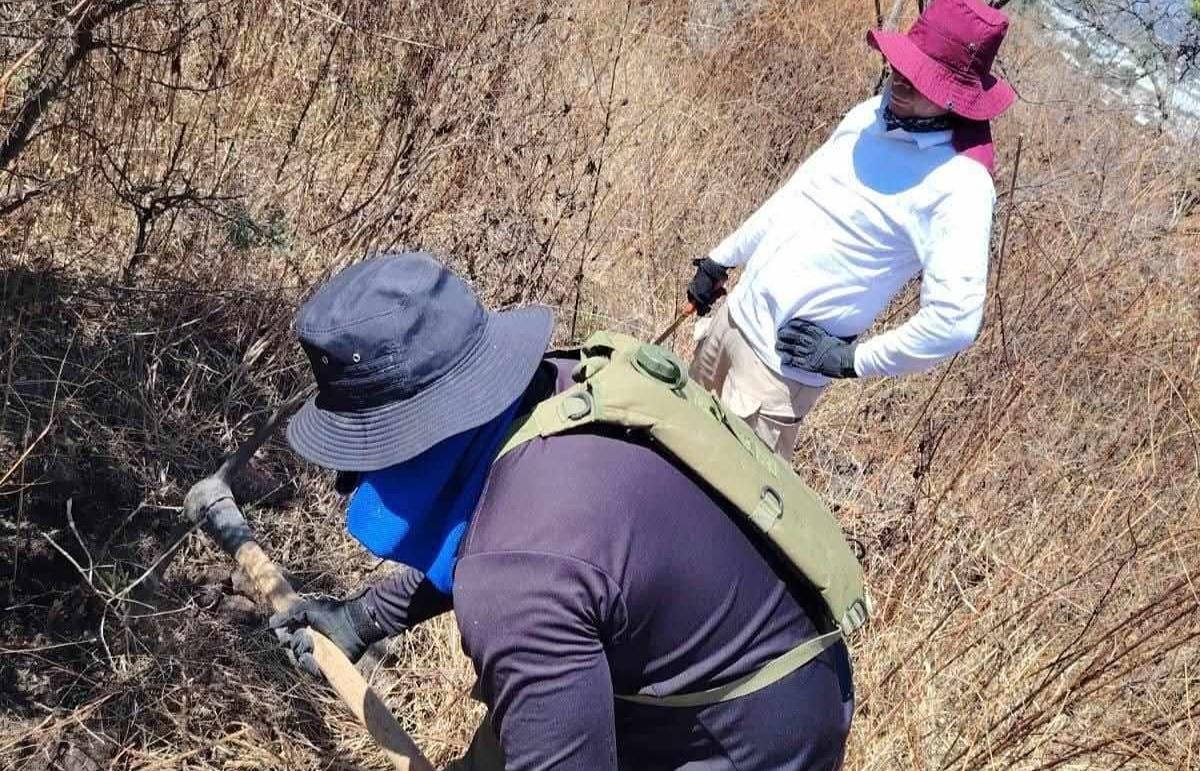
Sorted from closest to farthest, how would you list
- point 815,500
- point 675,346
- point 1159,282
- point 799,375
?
1. point 815,500
2. point 799,375
3. point 675,346
4. point 1159,282

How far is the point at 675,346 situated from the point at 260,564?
8.18 feet

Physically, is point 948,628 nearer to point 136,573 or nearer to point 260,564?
point 260,564

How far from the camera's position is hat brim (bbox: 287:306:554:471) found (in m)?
1.19

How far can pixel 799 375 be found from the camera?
2.54 metres

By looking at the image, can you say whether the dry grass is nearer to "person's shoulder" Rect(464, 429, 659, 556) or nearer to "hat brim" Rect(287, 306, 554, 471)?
"hat brim" Rect(287, 306, 554, 471)

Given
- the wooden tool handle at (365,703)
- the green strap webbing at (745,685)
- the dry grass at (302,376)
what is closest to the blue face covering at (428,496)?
the green strap webbing at (745,685)

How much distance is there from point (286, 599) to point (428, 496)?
747 mm

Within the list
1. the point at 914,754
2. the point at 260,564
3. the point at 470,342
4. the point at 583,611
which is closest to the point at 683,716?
the point at 583,611

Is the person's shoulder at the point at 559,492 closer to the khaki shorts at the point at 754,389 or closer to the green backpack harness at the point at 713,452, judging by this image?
the green backpack harness at the point at 713,452

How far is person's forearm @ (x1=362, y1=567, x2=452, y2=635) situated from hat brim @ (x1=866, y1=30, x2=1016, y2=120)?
1.59m

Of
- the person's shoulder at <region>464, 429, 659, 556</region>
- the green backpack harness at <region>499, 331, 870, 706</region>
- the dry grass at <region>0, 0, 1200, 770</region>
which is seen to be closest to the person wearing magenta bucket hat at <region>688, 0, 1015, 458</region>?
the dry grass at <region>0, 0, 1200, 770</region>

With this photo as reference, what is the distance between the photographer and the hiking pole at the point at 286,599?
5.47 feet

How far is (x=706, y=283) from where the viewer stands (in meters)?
2.89

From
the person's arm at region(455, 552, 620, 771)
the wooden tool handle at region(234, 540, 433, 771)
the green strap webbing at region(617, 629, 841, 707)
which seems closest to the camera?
the person's arm at region(455, 552, 620, 771)
